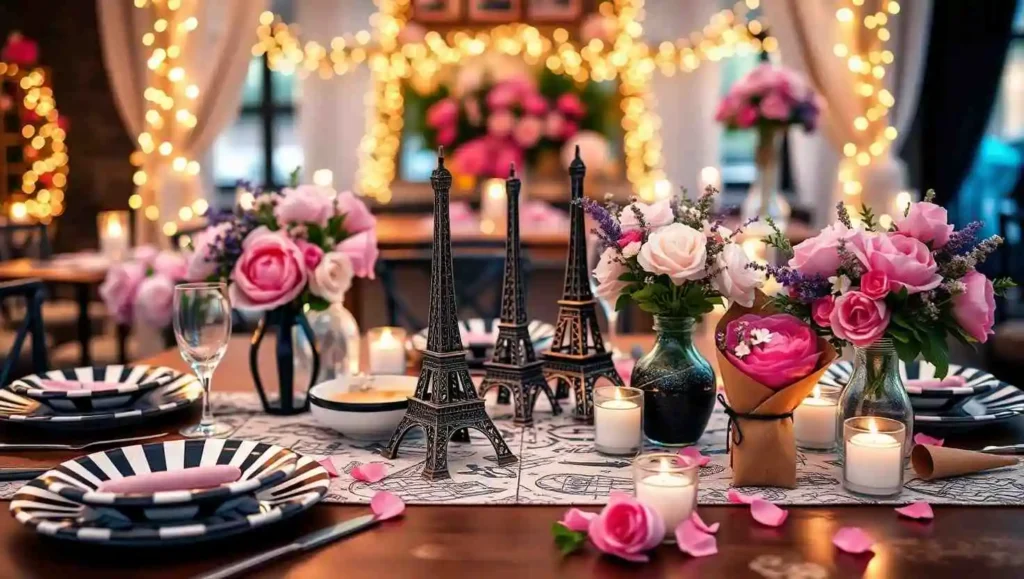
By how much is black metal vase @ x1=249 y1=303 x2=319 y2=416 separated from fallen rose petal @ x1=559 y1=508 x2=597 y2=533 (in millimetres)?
719

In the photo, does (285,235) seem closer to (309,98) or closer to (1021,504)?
(1021,504)

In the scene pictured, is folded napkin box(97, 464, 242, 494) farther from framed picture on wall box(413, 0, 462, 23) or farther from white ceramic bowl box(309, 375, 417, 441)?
framed picture on wall box(413, 0, 462, 23)

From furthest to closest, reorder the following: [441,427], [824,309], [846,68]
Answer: [846,68] < [441,427] < [824,309]

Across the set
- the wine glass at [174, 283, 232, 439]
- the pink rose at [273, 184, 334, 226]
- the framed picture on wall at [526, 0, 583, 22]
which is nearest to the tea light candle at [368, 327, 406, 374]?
the pink rose at [273, 184, 334, 226]

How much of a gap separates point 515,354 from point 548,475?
0.30 metres

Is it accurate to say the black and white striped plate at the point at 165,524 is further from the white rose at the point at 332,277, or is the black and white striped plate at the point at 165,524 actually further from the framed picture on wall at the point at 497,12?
the framed picture on wall at the point at 497,12

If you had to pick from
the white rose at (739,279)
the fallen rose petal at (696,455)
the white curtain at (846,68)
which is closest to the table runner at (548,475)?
the fallen rose petal at (696,455)

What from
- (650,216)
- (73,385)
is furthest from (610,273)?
(73,385)

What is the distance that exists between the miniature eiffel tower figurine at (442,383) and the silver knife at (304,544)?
8.1 inches

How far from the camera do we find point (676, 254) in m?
1.39

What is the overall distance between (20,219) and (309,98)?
1591 millimetres

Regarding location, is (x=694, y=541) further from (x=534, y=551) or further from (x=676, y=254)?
(x=676, y=254)

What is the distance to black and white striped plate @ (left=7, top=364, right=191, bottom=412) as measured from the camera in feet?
5.30

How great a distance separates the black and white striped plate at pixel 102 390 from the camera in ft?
5.30
